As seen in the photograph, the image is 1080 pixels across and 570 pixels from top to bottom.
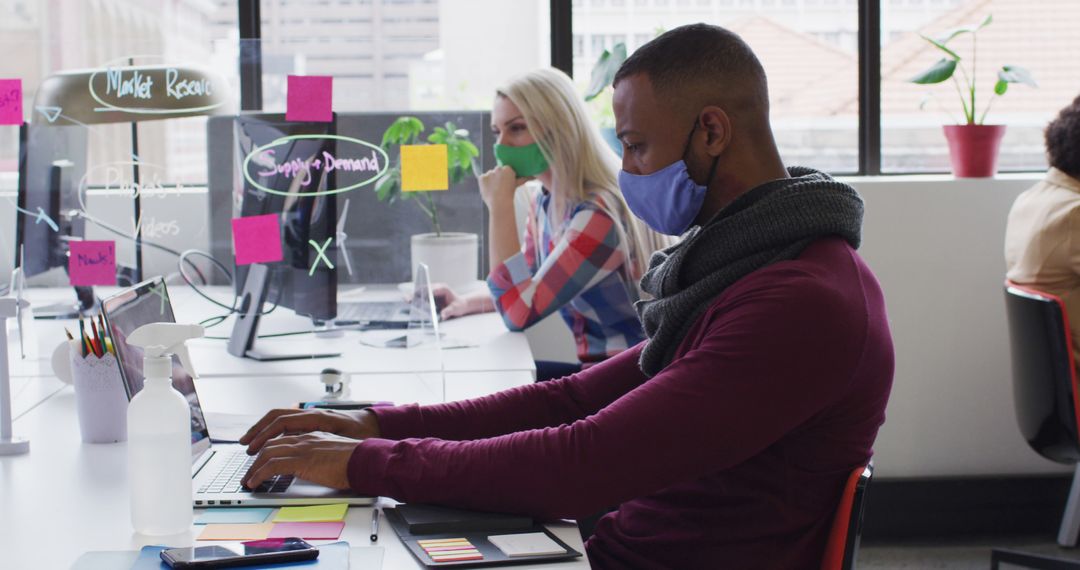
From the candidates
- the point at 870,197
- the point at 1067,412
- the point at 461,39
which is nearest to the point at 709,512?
the point at 1067,412

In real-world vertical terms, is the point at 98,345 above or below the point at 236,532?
above

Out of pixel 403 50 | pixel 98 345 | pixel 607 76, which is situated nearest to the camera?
pixel 98 345

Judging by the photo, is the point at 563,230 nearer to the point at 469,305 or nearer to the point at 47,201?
the point at 469,305

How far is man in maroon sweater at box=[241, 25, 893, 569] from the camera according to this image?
45.7 inches

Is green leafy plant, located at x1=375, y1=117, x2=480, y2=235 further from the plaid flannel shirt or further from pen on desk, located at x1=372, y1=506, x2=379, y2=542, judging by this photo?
pen on desk, located at x1=372, y1=506, x2=379, y2=542

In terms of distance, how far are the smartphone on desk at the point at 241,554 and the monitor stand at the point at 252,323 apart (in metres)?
1.20

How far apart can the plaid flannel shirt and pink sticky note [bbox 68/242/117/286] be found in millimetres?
830

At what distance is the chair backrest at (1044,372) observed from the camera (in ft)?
8.04

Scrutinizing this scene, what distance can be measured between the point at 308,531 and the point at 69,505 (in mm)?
338

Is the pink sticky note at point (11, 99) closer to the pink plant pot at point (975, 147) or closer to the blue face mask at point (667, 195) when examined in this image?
the blue face mask at point (667, 195)

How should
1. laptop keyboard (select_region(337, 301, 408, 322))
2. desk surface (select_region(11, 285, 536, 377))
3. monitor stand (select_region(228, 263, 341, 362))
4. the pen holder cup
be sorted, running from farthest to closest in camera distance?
laptop keyboard (select_region(337, 301, 408, 322)) → monitor stand (select_region(228, 263, 341, 362)) → desk surface (select_region(11, 285, 536, 377)) → the pen holder cup

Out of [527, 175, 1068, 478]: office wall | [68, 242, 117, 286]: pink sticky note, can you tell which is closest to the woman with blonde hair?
[527, 175, 1068, 478]: office wall

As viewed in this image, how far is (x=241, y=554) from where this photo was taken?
3.56 feet

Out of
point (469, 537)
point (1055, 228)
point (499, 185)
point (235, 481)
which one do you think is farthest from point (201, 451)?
point (1055, 228)
